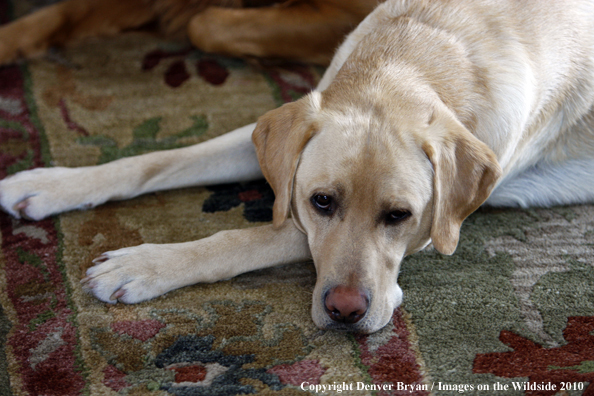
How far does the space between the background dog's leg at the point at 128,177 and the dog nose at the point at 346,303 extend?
1016 mm

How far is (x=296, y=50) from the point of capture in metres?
3.32

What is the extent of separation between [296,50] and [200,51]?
2.05 feet

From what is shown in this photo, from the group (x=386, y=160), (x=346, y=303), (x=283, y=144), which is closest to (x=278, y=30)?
(x=283, y=144)

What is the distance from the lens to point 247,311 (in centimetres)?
196

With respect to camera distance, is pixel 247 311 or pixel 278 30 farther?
pixel 278 30

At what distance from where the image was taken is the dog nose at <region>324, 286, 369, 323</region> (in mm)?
1713

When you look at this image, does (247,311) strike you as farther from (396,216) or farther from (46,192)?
(46,192)

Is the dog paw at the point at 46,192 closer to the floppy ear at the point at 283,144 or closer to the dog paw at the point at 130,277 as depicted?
the dog paw at the point at 130,277

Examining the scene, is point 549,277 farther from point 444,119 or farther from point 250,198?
point 250,198

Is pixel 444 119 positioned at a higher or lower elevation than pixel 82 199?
higher

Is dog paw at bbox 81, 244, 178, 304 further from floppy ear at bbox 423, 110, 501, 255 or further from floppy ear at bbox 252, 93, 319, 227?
→ floppy ear at bbox 423, 110, 501, 255

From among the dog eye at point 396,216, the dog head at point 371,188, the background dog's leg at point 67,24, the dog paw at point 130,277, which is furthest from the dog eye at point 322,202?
the background dog's leg at point 67,24

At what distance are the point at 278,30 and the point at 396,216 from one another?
5.88ft

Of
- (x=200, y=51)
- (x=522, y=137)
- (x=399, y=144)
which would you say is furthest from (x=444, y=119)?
(x=200, y=51)
